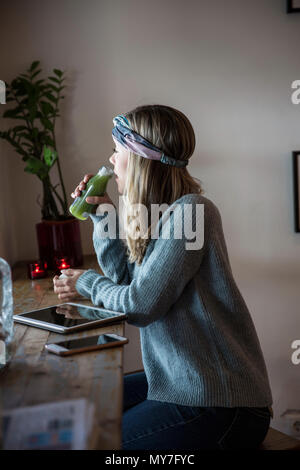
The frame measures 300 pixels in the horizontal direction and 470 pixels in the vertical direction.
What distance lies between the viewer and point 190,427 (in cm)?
112

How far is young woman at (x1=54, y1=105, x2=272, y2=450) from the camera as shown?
1.14m

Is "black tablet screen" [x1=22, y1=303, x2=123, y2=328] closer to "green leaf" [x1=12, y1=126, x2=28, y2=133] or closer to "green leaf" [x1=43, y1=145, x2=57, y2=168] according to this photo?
"green leaf" [x1=43, y1=145, x2=57, y2=168]

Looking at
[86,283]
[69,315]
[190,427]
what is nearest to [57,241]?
[86,283]

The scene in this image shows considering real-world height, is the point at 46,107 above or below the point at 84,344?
above

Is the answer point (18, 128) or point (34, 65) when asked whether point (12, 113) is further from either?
point (34, 65)

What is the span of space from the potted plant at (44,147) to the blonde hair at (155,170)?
0.61m

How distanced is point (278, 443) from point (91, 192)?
78 cm

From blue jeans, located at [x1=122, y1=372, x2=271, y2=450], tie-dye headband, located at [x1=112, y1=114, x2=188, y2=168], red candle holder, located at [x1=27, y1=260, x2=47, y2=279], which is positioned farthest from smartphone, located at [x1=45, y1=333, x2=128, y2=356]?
red candle holder, located at [x1=27, y1=260, x2=47, y2=279]

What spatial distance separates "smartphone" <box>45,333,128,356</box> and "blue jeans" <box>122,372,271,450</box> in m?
0.20

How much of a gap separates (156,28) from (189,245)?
4.04ft

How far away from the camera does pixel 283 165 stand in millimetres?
2229

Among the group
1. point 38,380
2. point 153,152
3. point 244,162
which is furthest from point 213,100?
point 38,380

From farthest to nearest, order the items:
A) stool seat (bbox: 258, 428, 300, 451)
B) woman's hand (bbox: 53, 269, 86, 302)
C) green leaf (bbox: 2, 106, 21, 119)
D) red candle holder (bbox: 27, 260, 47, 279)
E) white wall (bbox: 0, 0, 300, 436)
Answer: white wall (bbox: 0, 0, 300, 436) < green leaf (bbox: 2, 106, 21, 119) < red candle holder (bbox: 27, 260, 47, 279) < woman's hand (bbox: 53, 269, 86, 302) < stool seat (bbox: 258, 428, 300, 451)

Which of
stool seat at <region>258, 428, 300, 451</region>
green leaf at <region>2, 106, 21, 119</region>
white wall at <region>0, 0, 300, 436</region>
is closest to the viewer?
stool seat at <region>258, 428, 300, 451</region>
